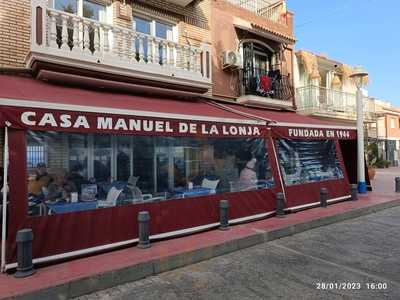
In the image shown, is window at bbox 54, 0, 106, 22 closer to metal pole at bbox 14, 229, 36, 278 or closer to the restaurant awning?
the restaurant awning

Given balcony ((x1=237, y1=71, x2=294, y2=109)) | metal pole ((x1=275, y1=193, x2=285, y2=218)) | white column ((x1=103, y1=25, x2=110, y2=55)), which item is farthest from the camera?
balcony ((x1=237, y1=71, x2=294, y2=109))

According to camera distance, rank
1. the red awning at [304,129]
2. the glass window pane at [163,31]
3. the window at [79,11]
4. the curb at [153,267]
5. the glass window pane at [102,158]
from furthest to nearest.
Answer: the glass window pane at [163,31] → the red awning at [304,129] → the window at [79,11] → the glass window pane at [102,158] → the curb at [153,267]

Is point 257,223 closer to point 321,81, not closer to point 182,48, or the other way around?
point 182,48

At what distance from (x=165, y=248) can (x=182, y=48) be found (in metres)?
6.71

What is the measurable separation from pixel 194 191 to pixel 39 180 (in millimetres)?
3635

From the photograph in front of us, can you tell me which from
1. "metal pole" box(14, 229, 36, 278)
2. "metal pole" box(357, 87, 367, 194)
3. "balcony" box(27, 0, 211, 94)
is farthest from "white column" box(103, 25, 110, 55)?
"metal pole" box(357, 87, 367, 194)

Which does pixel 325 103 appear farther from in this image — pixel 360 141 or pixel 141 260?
pixel 141 260

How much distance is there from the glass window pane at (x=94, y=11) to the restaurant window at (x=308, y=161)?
21.7 ft

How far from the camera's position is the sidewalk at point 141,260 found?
495cm

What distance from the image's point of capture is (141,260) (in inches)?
235

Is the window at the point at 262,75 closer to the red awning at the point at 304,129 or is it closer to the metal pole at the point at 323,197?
the red awning at the point at 304,129

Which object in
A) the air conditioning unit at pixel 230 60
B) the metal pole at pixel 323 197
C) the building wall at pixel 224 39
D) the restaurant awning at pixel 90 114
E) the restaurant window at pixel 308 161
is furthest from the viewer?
the building wall at pixel 224 39

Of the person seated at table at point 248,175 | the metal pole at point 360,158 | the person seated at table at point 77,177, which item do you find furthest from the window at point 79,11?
the metal pole at point 360,158

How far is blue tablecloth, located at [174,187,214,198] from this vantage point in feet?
27.1
